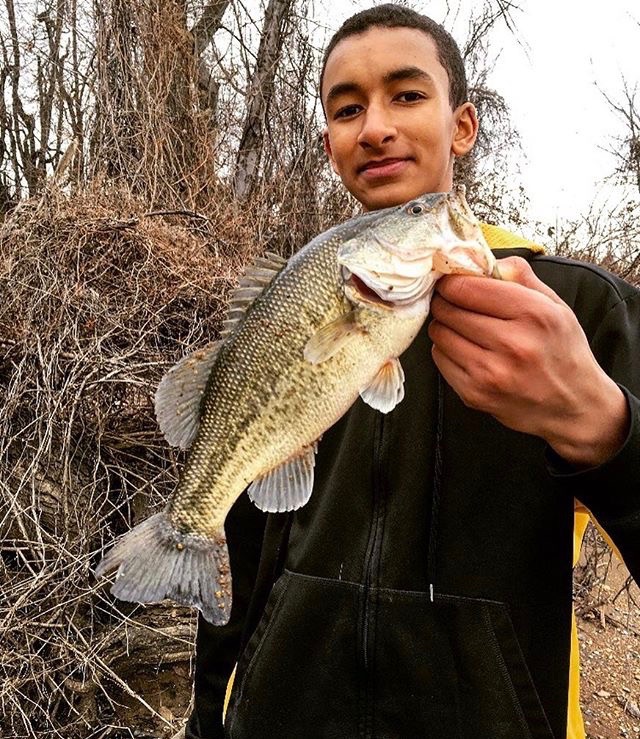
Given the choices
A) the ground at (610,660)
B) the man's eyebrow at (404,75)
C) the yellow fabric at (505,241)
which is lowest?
the ground at (610,660)

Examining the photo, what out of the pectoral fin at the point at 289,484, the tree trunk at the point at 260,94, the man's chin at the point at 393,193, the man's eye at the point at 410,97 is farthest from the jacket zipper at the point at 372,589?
the tree trunk at the point at 260,94

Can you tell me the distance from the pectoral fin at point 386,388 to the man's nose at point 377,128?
0.81 m

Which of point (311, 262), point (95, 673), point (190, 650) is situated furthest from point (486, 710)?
point (190, 650)

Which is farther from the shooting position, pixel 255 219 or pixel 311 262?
pixel 255 219

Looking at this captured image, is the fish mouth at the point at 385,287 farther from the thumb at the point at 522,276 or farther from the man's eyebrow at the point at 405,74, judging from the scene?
the man's eyebrow at the point at 405,74

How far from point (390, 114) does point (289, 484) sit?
1120 millimetres

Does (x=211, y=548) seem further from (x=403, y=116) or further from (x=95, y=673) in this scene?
(x=95, y=673)

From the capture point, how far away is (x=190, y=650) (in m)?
3.18

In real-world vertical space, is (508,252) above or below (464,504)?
above

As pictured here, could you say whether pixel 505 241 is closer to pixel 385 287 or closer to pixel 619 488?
pixel 385 287

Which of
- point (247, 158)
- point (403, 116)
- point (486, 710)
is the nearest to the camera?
point (486, 710)

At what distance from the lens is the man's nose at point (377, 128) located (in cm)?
163

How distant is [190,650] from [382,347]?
2.74 meters

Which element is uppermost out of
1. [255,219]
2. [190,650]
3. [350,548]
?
[255,219]
